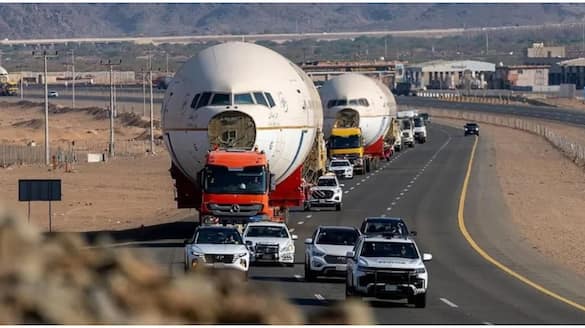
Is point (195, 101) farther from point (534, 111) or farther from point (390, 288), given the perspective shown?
point (534, 111)

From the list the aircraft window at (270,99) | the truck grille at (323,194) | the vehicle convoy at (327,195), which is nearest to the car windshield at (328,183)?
the vehicle convoy at (327,195)

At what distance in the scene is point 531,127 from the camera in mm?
150000

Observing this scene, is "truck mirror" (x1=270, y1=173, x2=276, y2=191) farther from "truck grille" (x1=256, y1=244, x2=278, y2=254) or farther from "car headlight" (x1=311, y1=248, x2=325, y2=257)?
"car headlight" (x1=311, y1=248, x2=325, y2=257)

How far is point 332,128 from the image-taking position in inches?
3059

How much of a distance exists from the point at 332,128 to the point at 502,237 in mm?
31596

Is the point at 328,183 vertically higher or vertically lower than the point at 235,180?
lower

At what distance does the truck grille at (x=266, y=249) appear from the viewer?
118 feet

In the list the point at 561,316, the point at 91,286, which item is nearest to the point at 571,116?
the point at 561,316

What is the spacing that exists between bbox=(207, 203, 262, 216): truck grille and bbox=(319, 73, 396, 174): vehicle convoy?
37681 mm

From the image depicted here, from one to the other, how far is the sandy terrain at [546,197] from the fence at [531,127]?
85 cm

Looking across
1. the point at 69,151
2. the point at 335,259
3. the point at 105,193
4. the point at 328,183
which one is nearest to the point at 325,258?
the point at 335,259

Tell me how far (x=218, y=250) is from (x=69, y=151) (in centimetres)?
7180

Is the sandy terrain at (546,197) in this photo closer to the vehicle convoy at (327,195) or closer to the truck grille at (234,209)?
the vehicle convoy at (327,195)

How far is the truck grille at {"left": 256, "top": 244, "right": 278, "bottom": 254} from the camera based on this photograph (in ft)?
118
